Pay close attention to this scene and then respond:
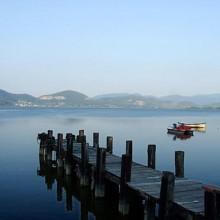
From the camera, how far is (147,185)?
51.7 ft

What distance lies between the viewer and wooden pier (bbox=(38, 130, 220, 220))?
12055mm

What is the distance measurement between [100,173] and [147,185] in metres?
3.94

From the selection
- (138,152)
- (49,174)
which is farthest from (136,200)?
Result: (138,152)

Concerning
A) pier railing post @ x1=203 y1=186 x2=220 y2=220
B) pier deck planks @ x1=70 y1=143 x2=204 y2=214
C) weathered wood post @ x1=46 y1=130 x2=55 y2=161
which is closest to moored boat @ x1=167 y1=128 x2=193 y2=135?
weathered wood post @ x1=46 y1=130 x2=55 y2=161

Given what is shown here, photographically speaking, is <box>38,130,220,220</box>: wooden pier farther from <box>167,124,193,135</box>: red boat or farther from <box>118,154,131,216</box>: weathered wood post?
<box>167,124,193,135</box>: red boat

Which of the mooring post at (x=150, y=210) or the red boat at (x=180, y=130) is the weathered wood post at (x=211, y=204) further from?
the red boat at (x=180, y=130)

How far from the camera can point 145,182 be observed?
1642 centimetres

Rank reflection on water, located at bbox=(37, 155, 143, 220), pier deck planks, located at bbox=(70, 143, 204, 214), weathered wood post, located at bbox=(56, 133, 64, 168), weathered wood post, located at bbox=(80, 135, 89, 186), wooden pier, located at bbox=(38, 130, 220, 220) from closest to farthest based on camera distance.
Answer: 1. wooden pier, located at bbox=(38, 130, 220, 220)
2. pier deck planks, located at bbox=(70, 143, 204, 214)
3. reflection on water, located at bbox=(37, 155, 143, 220)
4. weathered wood post, located at bbox=(80, 135, 89, 186)
5. weathered wood post, located at bbox=(56, 133, 64, 168)

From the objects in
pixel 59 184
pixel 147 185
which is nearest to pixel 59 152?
pixel 59 184

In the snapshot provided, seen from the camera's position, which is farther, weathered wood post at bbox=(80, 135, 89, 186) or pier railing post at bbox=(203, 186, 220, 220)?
weathered wood post at bbox=(80, 135, 89, 186)

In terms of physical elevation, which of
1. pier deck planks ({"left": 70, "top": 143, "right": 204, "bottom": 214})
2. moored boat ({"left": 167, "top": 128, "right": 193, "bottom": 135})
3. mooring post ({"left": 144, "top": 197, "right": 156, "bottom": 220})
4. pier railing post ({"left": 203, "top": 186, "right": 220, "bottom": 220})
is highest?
pier railing post ({"left": 203, "top": 186, "right": 220, "bottom": 220})

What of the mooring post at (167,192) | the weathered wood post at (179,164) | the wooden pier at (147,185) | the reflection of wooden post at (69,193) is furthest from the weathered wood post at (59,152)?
the mooring post at (167,192)

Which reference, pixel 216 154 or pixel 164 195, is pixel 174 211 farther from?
pixel 216 154

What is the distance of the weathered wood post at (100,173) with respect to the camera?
19.0 meters
